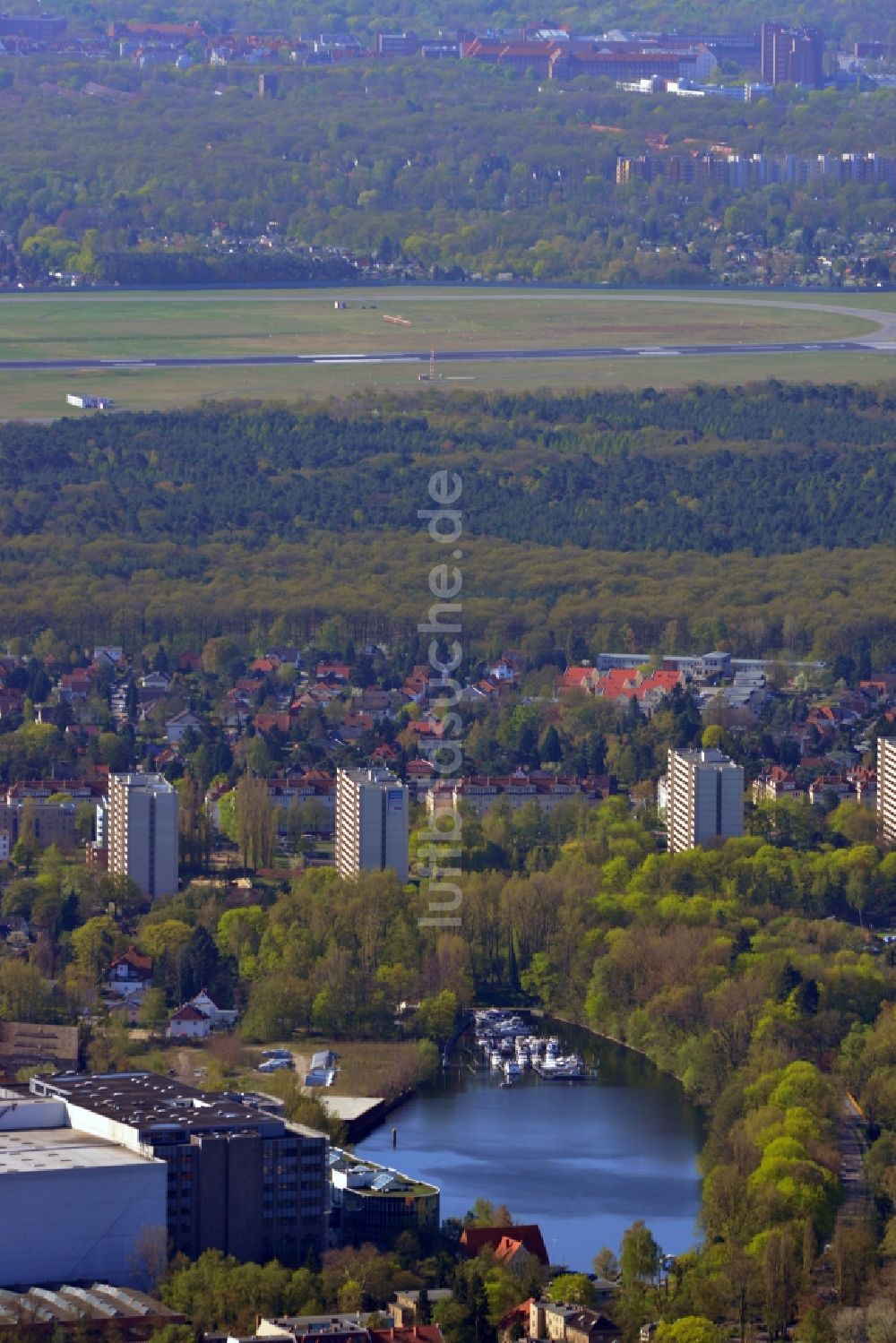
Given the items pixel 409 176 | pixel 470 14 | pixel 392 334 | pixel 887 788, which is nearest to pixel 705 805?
pixel 887 788

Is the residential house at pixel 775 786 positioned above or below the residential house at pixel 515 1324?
above

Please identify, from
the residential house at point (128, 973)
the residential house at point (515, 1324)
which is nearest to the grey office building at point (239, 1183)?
the residential house at point (515, 1324)

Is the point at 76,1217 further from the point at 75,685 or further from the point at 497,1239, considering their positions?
Answer: the point at 75,685

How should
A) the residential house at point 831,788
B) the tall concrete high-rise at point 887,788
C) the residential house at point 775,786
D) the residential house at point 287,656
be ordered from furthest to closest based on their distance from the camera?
the residential house at point 287,656
the residential house at point 775,786
the residential house at point 831,788
the tall concrete high-rise at point 887,788

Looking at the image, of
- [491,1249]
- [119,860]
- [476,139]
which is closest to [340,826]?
[119,860]

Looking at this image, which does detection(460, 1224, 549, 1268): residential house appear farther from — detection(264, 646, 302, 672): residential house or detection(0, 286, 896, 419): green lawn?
detection(0, 286, 896, 419): green lawn

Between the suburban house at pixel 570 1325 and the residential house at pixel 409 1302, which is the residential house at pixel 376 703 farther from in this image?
the suburban house at pixel 570 1325

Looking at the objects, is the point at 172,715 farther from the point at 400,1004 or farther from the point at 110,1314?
the point at 110,1314

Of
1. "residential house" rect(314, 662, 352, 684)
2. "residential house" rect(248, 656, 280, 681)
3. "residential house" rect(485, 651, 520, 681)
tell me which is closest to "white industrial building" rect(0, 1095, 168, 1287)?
"residential house" rect(314, 662, 352, 684)
